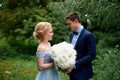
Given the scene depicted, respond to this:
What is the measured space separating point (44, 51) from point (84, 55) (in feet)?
1.95

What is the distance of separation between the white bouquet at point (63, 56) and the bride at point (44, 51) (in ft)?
0.42

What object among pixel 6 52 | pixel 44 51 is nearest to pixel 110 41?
pixel 6 52

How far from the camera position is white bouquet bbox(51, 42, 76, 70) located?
18.3 feet

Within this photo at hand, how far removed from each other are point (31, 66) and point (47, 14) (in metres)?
4.04

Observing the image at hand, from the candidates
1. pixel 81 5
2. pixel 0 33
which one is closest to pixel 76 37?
pixel 81 5

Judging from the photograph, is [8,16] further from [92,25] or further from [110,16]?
[110,16]

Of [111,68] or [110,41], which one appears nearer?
[111,68]

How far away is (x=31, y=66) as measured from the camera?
520 inches

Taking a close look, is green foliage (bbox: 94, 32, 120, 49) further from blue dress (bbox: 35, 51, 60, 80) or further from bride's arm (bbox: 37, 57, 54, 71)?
bride's arm (bbox: 37, 57, 54, 71)

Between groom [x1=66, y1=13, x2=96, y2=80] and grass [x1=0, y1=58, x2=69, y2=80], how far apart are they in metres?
4.77

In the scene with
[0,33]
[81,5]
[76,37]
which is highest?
[76,37]

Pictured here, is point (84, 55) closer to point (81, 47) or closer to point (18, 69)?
point (81, 47)

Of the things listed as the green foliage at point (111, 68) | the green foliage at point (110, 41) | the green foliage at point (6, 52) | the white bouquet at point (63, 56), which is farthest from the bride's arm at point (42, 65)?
the green foliage at point (6, 52)

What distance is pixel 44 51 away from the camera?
5707 mm
